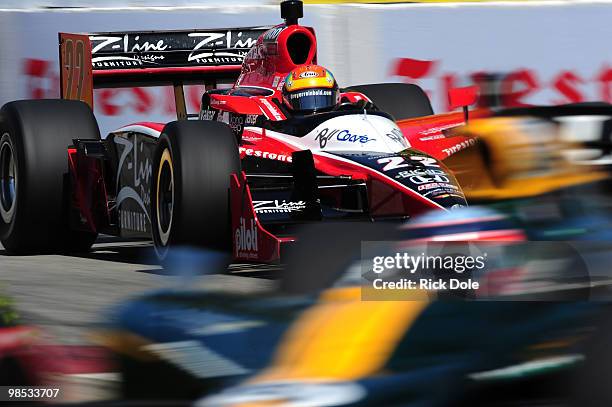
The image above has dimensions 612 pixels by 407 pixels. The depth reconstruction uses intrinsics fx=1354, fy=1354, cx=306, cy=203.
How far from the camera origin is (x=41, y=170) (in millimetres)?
9281

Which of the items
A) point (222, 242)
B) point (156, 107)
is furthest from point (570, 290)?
point (156, 107)

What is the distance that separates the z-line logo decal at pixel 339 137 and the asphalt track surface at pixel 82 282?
34.6 inches

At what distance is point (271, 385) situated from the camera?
3.39 m

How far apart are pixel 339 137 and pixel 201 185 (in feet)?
3.60

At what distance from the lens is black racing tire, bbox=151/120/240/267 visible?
7590mm

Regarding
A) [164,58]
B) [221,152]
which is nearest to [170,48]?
[164,58]

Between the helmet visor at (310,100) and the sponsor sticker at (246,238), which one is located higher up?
the helmet visor at (310,100)

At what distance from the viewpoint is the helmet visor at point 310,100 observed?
29.2 ft

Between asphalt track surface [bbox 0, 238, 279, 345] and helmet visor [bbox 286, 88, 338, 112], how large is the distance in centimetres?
109

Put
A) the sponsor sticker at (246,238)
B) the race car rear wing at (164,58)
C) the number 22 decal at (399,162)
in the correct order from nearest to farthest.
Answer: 1. the sponsor sticker at (246,238)
2. the number 22 decal at (399,162)
3. the race car rear wing at (164,58)

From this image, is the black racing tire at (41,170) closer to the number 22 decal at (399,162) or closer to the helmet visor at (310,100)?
the helmet visor at (310,100)

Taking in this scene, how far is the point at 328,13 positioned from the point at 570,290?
8496 mm

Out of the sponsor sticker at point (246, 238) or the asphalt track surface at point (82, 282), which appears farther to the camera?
the sponsor sticker at point (246, 238)

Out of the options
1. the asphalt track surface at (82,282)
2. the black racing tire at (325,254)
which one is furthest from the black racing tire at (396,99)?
the black racing tire at (325,254)
